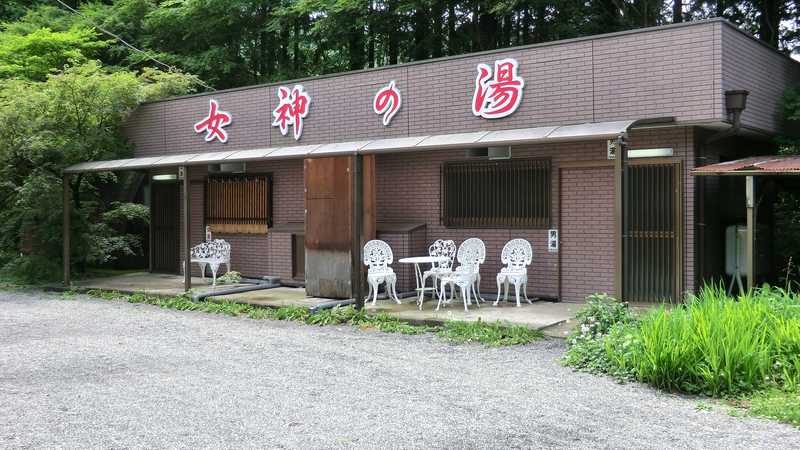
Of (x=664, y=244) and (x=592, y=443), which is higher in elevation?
(x=664, y=244)

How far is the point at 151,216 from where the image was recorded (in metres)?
15.9

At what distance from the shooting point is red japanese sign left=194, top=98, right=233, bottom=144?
560 inches

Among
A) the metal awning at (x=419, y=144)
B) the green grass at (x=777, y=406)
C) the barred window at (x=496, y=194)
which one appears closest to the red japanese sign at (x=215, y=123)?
the metal awning at (x=419, y=144)

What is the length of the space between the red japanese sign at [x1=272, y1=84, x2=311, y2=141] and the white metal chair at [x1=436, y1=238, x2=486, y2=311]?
13.9 ft

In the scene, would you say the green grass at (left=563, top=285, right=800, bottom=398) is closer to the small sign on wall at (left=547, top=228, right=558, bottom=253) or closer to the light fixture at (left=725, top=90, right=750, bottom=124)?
the light fixture at (left=725, top=90, right=750, bottom=124)

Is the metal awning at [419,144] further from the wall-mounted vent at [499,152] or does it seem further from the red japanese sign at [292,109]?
the red japanese sign at [292,109]

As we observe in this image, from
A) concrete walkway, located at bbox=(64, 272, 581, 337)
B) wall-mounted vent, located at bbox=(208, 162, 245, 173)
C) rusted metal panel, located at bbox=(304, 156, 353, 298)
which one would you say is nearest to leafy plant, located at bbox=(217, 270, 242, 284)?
concrete walkway, located at bbox=(64, 272, 581, 337)

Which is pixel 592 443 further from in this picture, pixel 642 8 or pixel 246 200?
pixel 642 8

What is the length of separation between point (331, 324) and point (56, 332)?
352 centimetres

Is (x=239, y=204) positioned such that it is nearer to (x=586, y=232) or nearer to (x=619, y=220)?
(x=586, y=232)

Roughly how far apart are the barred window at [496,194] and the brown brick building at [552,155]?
0.07ft

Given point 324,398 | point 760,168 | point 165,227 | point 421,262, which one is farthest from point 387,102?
point 324,398

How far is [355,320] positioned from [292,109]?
5273mm

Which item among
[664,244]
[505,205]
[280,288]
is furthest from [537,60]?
[280,288]
